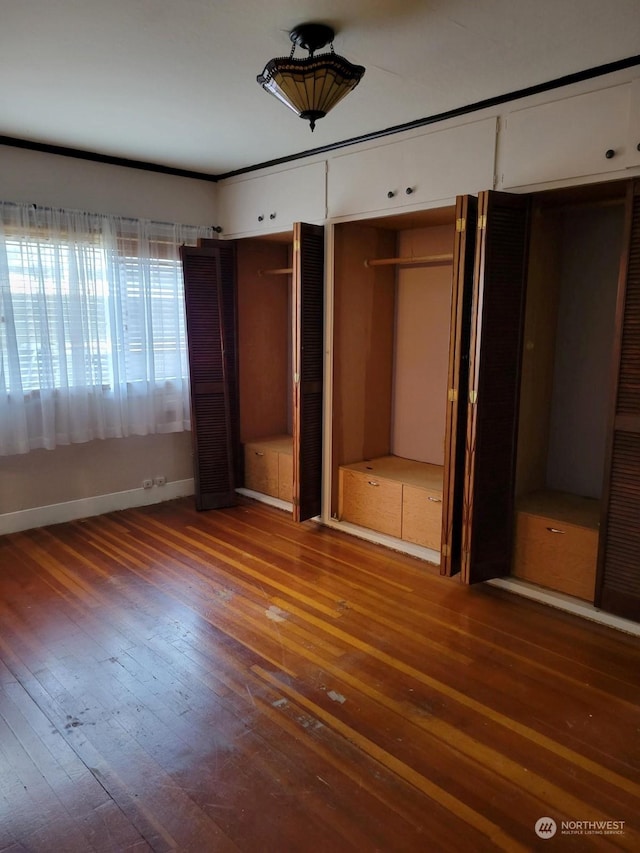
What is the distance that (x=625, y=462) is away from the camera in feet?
8.68

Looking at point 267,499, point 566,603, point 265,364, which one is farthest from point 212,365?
point 566,603

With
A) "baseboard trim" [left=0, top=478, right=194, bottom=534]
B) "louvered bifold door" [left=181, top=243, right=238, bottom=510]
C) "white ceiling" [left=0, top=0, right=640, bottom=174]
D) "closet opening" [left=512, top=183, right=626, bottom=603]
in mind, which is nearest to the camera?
"white ceiling" [left=0, top=0, right=640, bottom=174]

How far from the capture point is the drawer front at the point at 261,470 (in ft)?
15.3

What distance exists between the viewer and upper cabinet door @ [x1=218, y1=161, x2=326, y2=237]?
12.9 ft

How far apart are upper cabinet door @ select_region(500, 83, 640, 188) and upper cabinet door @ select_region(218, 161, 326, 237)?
1.38 metres

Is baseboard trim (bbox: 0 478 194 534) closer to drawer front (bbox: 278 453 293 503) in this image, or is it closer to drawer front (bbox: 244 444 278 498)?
drawer front (bbox: 244 444 278 498)

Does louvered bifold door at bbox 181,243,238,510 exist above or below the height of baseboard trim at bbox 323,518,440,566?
above

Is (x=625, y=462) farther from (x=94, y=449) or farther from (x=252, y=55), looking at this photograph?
(x=94, y=449)

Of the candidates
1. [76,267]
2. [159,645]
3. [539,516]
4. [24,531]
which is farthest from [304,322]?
[24,531]

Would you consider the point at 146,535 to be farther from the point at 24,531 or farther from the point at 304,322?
the point at 304,322

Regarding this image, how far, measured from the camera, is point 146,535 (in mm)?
4039

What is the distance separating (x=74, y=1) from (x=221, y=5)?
1.70 ft

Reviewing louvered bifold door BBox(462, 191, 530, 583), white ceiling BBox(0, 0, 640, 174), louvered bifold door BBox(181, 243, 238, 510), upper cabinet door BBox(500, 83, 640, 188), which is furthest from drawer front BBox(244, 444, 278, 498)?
upper cabinet door BBox(500, 83, 640, 188)

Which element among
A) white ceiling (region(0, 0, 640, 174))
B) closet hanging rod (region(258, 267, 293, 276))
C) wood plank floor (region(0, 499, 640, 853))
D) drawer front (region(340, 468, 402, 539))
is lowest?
wood plank floor (region(0, 499, 640, 853))
